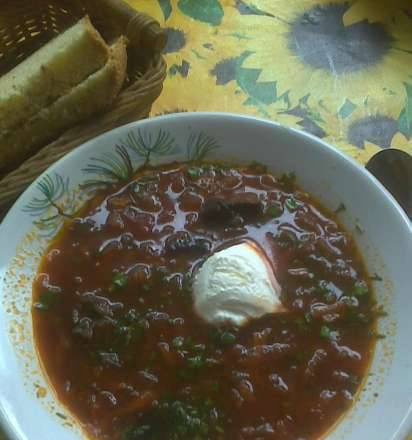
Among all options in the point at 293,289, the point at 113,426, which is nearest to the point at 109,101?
the point at 293,289

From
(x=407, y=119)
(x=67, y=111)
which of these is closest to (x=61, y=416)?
(x=67, y=111)

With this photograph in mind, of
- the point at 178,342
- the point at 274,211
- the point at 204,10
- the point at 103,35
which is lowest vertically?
the point at 178,342

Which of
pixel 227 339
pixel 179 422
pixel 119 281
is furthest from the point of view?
pixel 119 281

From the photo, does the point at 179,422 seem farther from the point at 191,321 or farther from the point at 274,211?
the point at 274,211

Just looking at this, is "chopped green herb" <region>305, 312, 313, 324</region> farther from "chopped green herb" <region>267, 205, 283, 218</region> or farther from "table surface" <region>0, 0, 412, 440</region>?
"table surface" <region>0, 0, 412, 440</region>

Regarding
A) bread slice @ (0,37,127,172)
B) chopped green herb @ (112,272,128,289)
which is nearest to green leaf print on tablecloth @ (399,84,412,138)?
bread slice @ (0,37,127,172)
